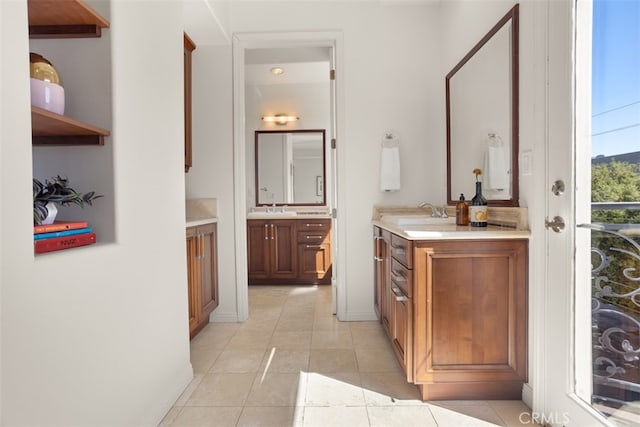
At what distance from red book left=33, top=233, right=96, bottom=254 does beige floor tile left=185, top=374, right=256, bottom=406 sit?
38.4 inches

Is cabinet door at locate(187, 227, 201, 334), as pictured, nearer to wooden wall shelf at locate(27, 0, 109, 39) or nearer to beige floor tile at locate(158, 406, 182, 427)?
beige floor tile at locate(158, 406, 182, 427)

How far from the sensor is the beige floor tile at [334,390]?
1.71 metres

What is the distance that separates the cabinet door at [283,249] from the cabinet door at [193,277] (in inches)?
65.8

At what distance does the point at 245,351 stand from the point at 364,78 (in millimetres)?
2250

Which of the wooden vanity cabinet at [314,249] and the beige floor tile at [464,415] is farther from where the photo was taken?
the wooden vanity cabinet at [314,249]

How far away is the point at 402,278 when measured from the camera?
1.84 meters

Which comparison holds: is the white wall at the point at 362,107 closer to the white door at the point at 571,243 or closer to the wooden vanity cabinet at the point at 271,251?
the wooden vanity cabinet at the point at 271,251

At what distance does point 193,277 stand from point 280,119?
2.80 metres

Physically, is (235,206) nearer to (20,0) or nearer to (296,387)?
(296,387)

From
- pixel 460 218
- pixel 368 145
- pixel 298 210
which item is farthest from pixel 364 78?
pixel 298 210

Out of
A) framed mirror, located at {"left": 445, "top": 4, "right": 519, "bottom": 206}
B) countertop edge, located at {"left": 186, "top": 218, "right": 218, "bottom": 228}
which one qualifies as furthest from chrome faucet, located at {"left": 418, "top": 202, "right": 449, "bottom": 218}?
countertop edge, located at {"left": 186, "top": 218, "right": 218, "bottom": 228}

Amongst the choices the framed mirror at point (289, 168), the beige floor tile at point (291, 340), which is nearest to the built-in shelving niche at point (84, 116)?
the beige floor tile at point (291, 340)

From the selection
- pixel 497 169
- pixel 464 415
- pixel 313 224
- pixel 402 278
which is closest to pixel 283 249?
pixel 313 224

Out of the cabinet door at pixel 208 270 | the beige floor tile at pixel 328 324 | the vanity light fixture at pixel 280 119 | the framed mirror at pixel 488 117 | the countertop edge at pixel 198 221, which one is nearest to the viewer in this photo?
the framed mirror at pixel 488 117
